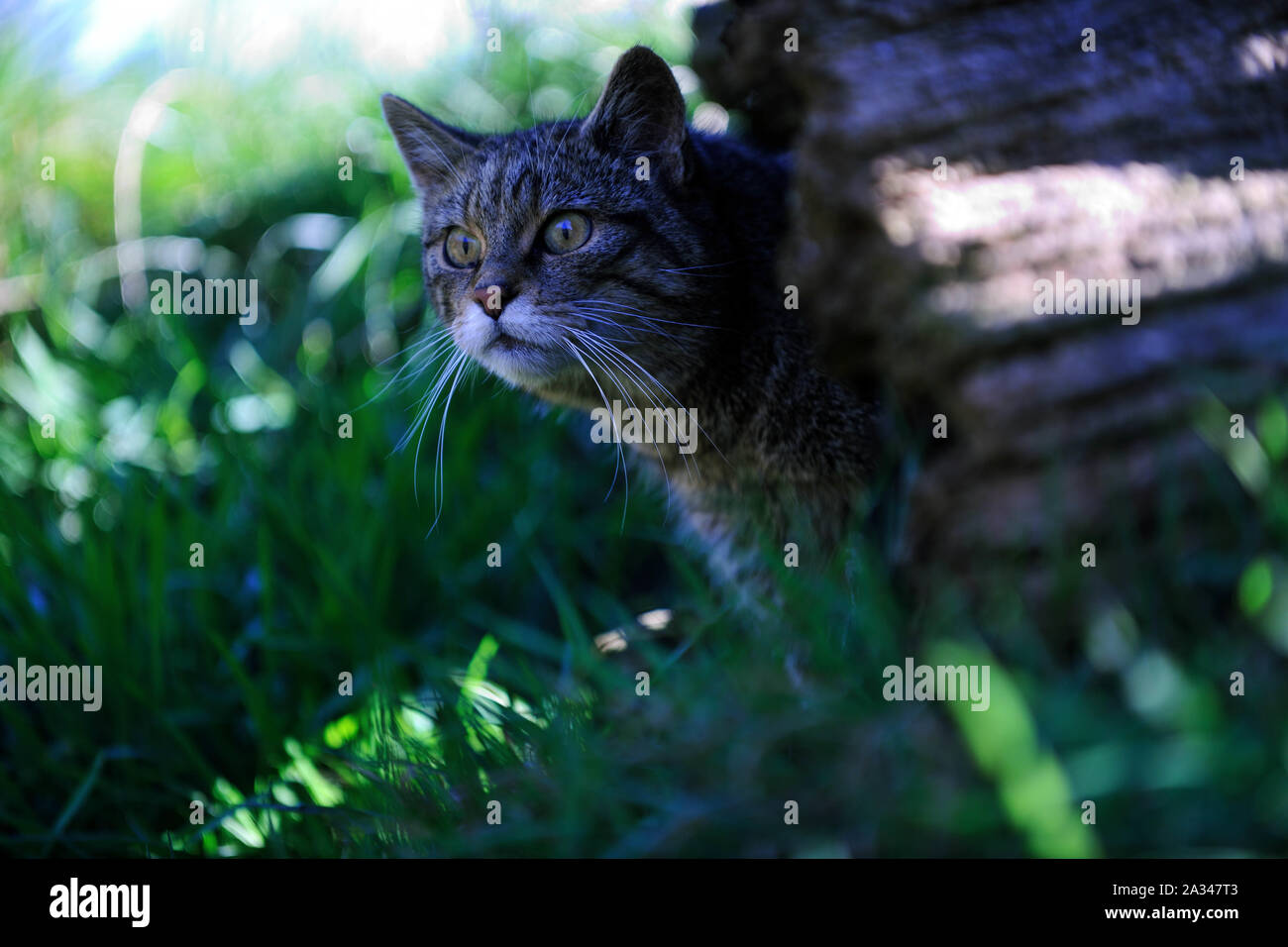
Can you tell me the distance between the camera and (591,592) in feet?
10.4

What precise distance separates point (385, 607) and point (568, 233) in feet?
4.26

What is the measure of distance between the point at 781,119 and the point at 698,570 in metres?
1.45

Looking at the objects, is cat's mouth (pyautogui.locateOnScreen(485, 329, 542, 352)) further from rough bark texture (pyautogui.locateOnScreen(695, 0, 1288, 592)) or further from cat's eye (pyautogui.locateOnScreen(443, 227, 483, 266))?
rough bark texture (pyautogui.locateOnScreen(695, 0, 1288, 592))

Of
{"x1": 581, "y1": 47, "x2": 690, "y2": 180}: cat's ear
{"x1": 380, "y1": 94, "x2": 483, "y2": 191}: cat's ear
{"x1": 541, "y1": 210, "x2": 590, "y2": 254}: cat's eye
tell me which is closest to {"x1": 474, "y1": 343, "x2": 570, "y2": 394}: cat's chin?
{"x1": 541, "y1": 210, "x2": 590, "y2": 254}: cat's eye

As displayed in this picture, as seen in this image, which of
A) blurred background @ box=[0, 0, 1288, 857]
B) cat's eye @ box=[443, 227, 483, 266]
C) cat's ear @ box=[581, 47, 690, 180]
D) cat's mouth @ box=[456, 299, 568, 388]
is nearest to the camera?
blurred background @ box=[0, 0, 1288, 857]

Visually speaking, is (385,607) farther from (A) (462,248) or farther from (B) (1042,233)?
(B) (1042,233)

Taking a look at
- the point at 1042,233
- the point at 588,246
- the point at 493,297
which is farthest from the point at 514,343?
the point at 1042,233

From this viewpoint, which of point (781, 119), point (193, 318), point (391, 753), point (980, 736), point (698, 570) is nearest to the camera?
point (980, 736)

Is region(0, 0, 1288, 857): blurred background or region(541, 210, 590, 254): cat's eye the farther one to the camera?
region(541, 210, 590, 254): cat's eye

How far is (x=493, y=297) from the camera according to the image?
2.30 m

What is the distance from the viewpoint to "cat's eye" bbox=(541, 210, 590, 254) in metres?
2.43
